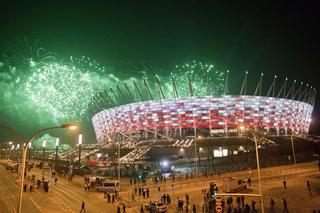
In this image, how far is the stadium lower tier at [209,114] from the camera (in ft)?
304

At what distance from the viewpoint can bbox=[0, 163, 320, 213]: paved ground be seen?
2725cm

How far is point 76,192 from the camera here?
38.2 m

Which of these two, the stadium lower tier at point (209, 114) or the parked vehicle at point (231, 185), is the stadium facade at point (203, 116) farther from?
the parked vehicle at point (231, 185)

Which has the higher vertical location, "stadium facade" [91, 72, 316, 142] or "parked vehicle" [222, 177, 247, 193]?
"stadium facade" [91, 72, 316, 142]

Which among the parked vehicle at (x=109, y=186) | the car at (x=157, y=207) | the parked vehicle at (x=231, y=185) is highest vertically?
the parked vehicle at (x=231, y=185)

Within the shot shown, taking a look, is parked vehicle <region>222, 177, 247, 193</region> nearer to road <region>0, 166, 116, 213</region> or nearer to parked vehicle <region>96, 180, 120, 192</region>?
road <region>0, 166, 116, 213</region>

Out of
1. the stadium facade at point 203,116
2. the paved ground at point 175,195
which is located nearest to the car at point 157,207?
the paved ground at point 175,195

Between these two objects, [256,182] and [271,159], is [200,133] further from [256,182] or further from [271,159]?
[256,182]

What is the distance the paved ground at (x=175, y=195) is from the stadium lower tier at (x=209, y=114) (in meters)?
48.7

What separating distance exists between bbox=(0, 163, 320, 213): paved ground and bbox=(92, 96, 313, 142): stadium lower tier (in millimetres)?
48739

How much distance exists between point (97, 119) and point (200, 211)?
115m

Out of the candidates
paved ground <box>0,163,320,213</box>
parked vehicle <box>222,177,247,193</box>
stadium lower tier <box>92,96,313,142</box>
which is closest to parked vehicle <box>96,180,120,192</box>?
paved ground <box>0,163,320,213</box>

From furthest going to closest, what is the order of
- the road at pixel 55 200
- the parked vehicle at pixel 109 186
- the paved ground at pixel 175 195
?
the parked vehicle at pixel 109 186
the road at pixel 55 200
the paved ground at pixel 175 195

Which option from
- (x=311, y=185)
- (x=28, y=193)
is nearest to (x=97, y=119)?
(x=28, y=193)
